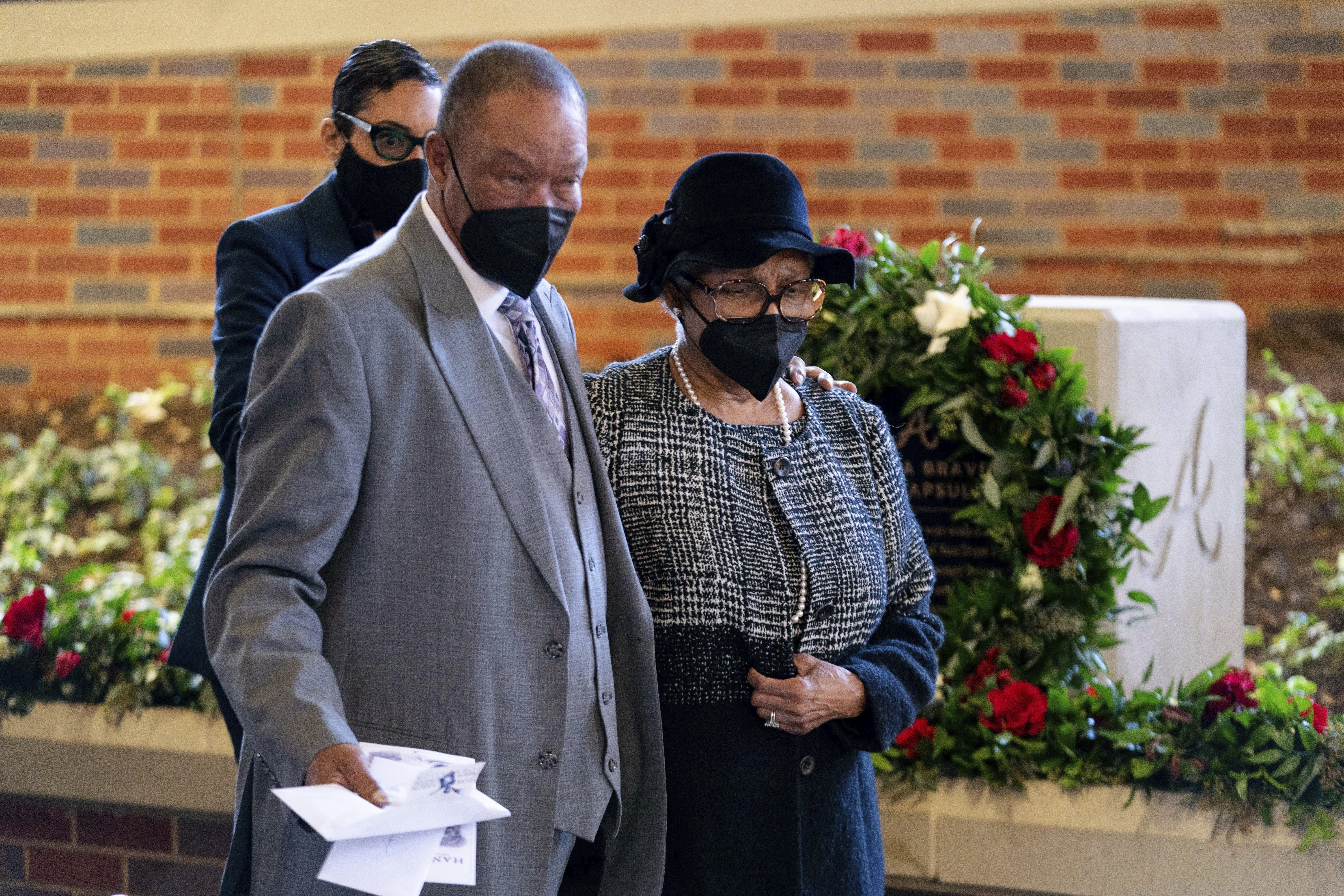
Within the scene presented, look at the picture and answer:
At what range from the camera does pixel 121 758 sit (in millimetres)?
3395

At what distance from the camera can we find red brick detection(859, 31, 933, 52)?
18.4 ft

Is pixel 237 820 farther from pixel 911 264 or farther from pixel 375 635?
pixel 911 264

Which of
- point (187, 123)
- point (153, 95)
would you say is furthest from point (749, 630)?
point (153, 95)

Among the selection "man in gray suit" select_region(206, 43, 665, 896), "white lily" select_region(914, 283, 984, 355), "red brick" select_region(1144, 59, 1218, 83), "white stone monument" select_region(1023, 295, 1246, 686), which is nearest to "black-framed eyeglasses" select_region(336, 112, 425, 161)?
"man in gray suit" select_region(206, 43, 665, 896)

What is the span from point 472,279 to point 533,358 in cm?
15

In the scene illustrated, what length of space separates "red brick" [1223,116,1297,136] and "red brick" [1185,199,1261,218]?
0.98 feet

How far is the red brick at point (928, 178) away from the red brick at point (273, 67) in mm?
2870

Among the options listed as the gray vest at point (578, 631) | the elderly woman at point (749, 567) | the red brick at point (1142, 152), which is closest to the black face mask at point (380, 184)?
the elderly woman at point (749, 567)

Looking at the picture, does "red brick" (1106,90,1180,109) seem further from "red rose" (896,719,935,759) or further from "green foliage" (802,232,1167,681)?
"red rose" (896,719,935,759)

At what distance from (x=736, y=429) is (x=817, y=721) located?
0.47 metres

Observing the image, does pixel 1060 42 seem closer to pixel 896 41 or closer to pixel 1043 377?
pixel 896 41

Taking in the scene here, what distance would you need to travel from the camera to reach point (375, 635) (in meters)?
1.51

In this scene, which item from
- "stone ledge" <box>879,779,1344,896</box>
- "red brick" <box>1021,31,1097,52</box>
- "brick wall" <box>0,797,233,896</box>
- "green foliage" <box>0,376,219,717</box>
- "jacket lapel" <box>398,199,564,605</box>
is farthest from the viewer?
"red brick" <box>1021,31,1097,52</box>

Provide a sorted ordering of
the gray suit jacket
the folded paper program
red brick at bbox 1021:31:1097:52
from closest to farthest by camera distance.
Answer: the folded paper program < the gray suit jacket < red brick at bbox 1021:31:1097:52
